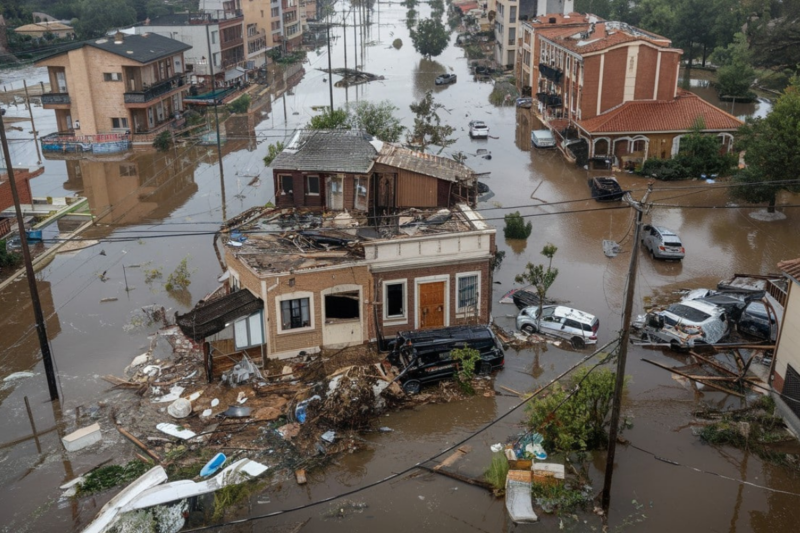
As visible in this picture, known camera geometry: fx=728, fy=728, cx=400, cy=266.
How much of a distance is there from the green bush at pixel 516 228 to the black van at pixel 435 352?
12.9 meters

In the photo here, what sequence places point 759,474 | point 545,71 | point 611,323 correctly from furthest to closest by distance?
1. point 545,71
2. point 611,323
3. point 759,474

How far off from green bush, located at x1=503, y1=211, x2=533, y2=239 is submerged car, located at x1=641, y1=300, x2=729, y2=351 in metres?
10.6

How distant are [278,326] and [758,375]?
1541cm

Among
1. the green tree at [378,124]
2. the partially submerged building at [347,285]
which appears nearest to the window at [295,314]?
the partially submerged building at [347,285]

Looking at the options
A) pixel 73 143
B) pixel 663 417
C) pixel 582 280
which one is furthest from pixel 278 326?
pixel 73 143

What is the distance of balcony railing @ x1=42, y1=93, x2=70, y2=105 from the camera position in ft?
186

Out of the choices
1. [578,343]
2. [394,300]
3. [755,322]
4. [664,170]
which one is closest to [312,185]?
[394,300]

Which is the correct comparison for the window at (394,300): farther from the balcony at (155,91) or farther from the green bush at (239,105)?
the green bush at (239,105)

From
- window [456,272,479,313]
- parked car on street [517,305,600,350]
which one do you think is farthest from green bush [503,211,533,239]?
window [456,272,479,313]

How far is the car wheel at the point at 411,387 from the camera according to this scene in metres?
22.3

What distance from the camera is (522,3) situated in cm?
8925

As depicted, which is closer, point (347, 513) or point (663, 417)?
point (347, 513)

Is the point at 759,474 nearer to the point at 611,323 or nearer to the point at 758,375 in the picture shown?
the point at 758,375

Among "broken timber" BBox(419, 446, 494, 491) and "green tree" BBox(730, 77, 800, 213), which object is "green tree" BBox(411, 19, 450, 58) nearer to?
"green tree" BBox(730, 77, 800, 213)
